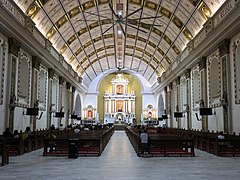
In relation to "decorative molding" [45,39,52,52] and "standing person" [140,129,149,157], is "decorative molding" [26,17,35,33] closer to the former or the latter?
"decorative molding" [45,39,52,52]

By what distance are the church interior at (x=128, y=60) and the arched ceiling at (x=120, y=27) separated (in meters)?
0.09

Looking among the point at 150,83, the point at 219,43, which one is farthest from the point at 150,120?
the point at 219,43

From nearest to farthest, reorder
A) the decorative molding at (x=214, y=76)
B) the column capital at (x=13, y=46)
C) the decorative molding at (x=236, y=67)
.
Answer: the decorative molding at (x=236, y=67) < the column capital at (x=13, y=46) < the decorative molding at (x=214, y=76)

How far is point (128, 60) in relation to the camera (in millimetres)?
40250

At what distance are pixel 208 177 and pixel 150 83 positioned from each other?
38399mm

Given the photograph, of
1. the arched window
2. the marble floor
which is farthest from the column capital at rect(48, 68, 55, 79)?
the marble floor

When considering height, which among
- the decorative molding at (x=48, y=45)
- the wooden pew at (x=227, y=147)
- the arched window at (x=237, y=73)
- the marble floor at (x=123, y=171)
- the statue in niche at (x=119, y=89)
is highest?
the decorative molding at (x=48, y=45)

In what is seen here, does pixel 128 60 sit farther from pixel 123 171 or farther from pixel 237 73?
pixel 123 171

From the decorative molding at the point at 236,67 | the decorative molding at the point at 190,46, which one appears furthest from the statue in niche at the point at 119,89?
the decorative molding at the point at 236,67

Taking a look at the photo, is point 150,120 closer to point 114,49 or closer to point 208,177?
point 114,49

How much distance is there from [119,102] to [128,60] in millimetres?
9586

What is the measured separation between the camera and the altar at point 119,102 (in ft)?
153

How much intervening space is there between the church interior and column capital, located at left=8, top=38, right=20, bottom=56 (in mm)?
53

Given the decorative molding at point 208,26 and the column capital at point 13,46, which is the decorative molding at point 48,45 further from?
the decorative molding at point 208,26
